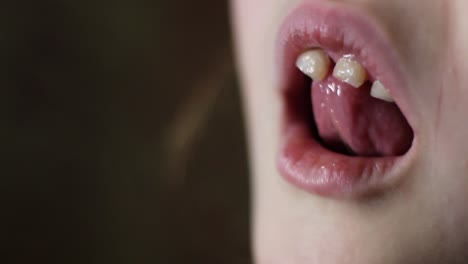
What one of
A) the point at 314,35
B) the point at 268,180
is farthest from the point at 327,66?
the point at 268,180

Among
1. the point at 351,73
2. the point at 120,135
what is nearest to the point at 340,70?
the point at 351,73

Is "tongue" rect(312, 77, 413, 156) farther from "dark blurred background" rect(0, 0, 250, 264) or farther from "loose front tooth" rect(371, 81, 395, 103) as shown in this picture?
"dark blurred background" rect(0, 0, 250, 264)

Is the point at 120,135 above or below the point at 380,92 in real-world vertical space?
below

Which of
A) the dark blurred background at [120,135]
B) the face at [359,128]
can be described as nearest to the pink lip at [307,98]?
the face at [359,128]

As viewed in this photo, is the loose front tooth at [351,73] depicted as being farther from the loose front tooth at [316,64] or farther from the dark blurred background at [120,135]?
the dark blurred background at [120,135]

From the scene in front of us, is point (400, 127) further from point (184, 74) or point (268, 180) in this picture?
point (184, 74)

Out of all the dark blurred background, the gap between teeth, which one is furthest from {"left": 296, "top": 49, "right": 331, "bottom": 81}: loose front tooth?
the dark blurred background

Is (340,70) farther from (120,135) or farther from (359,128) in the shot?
(120,135)
